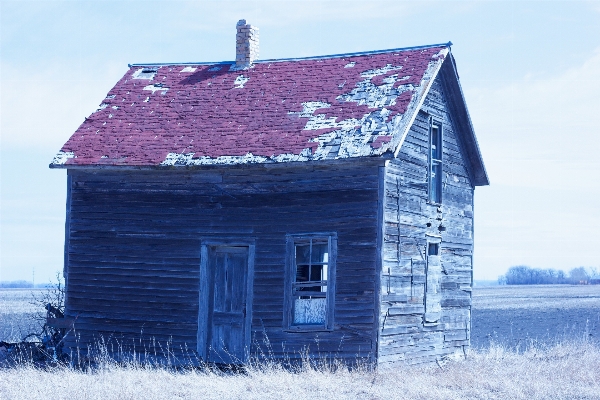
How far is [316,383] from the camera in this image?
489 inches

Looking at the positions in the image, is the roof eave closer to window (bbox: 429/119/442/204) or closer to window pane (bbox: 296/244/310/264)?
window (bbox: 429/119/442/204)

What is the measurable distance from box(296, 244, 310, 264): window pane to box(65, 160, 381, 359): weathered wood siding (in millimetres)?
314

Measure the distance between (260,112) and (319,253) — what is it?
336cm

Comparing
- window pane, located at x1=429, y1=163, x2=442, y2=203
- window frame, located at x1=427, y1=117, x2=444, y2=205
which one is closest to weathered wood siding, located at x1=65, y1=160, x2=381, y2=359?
window frame, located at x1=427, y1=117, x2=444, y2=205

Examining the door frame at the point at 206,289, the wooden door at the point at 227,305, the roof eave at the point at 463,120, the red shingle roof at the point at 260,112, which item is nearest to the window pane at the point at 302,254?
the door frame at the point at 206,289

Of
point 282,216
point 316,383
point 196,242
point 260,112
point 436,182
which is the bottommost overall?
point 316,383

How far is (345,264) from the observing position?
14.2 meters

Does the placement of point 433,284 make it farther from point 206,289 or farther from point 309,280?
point 206,289

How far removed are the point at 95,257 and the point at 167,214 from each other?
68.3 inches

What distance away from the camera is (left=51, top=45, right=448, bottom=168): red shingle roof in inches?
578

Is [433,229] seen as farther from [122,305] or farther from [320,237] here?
[122,305]

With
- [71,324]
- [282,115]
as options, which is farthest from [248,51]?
[71,324]

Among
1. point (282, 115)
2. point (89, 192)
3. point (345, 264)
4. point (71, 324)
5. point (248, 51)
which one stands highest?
point (248, 51)

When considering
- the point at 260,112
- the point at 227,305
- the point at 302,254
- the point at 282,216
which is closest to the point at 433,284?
the point at 302,254
